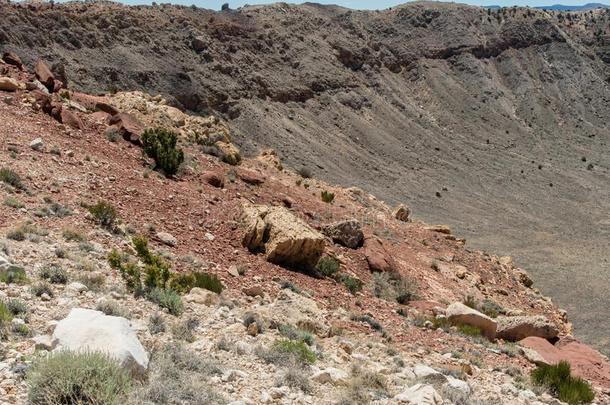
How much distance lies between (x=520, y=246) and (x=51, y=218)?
38438 mm

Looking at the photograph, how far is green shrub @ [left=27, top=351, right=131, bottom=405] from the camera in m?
5.50

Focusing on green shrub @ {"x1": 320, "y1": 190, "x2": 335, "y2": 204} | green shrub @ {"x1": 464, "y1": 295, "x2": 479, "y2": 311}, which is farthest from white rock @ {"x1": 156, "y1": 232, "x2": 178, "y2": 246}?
green shrub @ {"x1": 320, "y1": 190, "x2": 335, "y2": 204}

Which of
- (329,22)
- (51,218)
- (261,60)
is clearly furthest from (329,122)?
(51,218)

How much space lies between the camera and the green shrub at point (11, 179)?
12.3m

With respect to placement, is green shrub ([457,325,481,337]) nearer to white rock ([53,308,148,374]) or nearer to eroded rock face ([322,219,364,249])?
eroded rock face ([322,219,364,249])

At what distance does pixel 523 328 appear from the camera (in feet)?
47.4

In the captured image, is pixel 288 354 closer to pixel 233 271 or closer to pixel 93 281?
pixel 93 281

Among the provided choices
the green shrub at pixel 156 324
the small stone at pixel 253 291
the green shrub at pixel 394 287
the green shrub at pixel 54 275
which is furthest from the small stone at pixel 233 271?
the green shrub at pixel 54 275

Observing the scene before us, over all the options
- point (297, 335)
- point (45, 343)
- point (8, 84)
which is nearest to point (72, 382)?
point (45, 343)

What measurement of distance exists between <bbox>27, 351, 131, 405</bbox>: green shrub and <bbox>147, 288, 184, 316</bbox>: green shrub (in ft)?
11.7

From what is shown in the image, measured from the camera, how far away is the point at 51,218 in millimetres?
11531

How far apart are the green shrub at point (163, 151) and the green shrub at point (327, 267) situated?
16.4ft

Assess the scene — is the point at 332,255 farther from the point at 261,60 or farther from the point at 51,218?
the point at 261,60

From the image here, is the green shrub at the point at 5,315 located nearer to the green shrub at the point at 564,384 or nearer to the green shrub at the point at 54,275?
the green shrub at the point at 54,275
